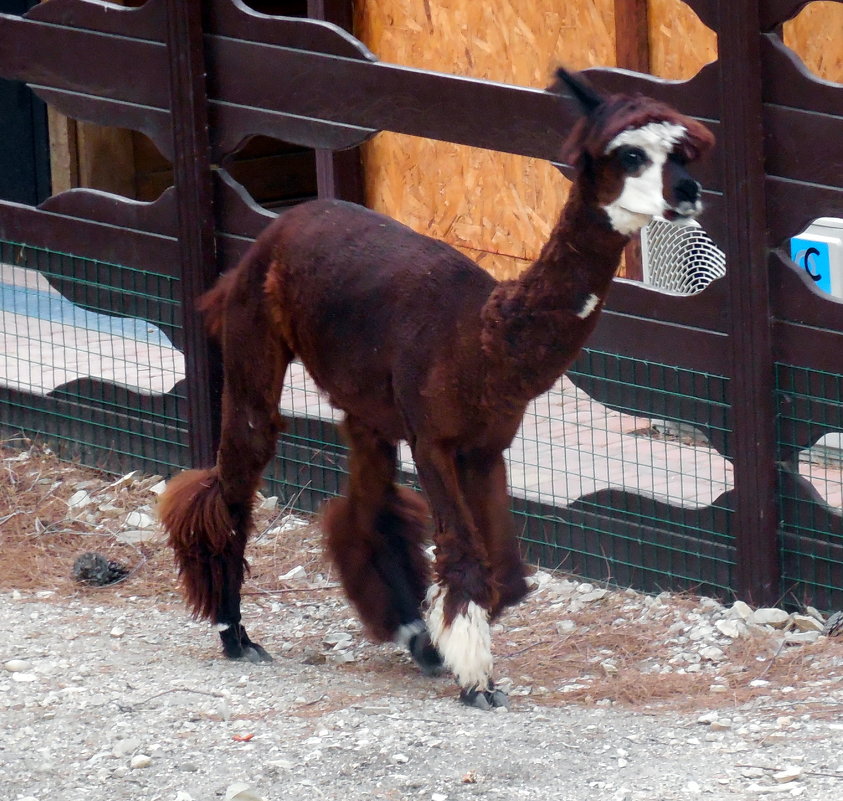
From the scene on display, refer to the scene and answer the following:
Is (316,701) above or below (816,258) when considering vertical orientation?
below

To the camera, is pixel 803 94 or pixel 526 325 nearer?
pixel 526 325

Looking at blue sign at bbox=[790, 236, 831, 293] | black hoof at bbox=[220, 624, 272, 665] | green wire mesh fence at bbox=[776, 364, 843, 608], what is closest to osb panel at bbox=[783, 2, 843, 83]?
blue sign at bbox=[790, 236, 831, 293]

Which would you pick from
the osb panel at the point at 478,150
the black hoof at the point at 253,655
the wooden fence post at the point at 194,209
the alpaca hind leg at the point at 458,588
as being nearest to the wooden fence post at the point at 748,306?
the alpaca hind leg at the point at 458,588

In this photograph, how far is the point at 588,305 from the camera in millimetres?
4250

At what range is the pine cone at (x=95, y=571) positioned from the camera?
6.13 m

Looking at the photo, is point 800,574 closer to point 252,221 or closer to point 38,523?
point 252,221

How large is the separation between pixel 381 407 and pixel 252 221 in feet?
6.69

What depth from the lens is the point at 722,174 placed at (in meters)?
5.28

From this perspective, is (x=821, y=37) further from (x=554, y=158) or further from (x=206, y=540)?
(x=206, y=540)

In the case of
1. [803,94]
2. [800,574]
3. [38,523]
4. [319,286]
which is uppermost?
[803,94]

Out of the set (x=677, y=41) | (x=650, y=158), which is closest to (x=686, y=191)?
(x=650, y=158)

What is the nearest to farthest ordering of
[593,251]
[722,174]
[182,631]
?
[593,251], [722,174], [182,631]

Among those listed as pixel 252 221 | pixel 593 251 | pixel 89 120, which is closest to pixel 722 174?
pixel 593 251

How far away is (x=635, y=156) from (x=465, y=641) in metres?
1.49
